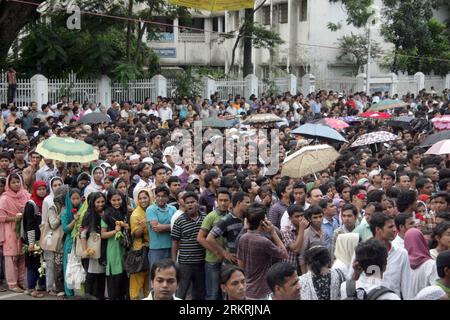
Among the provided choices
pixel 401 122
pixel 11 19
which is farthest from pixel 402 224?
pixel 11 19

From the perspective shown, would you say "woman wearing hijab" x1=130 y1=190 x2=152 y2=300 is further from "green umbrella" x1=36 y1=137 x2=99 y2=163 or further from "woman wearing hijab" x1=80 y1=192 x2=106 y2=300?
"green umbrella" x1=36 y1=137 x2=99 y2=163

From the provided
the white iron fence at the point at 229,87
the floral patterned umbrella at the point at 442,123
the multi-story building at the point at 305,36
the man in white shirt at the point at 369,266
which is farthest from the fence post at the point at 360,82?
the man in white shirt at the point at 369,266

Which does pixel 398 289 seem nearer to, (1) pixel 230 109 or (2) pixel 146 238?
(2) pixel 146 238

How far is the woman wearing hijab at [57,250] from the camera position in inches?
347

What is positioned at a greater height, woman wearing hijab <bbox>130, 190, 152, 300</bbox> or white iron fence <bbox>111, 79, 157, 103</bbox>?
white iron fence <bbox>111, 79, 157, 103</bbox>

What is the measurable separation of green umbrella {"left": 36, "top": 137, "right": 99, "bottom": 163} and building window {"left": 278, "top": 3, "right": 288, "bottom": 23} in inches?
1083

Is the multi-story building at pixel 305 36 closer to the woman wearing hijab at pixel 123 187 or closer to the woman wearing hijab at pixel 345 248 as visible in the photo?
the woman wearing hijab at pixel 123 187

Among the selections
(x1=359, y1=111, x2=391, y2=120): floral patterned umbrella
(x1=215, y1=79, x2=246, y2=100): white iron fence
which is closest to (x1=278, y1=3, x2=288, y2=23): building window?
(x1=215, y1=79, x2=246, y2=100): white iron fence

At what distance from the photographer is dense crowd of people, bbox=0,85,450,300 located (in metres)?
5.52

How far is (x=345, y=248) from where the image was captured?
6441mm

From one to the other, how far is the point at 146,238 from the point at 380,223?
270cm

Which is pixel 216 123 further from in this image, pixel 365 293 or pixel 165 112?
pixel 365 293

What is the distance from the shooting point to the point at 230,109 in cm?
2275

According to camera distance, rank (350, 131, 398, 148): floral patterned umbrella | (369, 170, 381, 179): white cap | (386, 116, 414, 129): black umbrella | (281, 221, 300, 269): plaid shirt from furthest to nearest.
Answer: (386, 116, 414, 129): black umbrella < (350, 131, 398, 148): floral patterned umbrella < (369, 170, 381, 179): white cap < (281, 221, 300, 269): plaid shirt
